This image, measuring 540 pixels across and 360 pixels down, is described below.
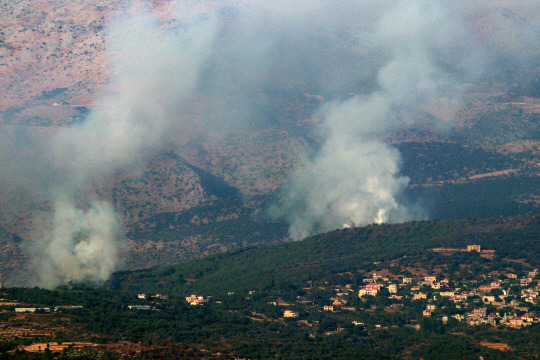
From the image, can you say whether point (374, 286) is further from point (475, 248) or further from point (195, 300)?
point (195, 300)

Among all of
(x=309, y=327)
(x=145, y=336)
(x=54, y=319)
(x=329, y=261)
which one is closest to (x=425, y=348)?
(x=309, y=327)

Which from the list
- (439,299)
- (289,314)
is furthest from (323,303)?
(439,299)

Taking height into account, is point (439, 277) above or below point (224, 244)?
below

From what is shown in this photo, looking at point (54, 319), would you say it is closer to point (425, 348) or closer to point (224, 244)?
point (425, 348)

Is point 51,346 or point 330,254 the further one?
point 330,254

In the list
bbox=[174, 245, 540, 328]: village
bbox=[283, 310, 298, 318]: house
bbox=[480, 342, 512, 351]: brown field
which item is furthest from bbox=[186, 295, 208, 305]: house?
bbox=[480, 342, 512, 351]: brown field

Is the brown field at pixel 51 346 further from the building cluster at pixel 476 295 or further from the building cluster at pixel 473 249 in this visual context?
the building cluster at pixel 473 249

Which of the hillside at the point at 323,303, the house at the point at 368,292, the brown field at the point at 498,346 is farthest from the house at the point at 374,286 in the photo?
the brown field at the point at 498,346

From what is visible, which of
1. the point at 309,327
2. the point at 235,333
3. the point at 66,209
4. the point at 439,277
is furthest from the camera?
the point at 66,209
